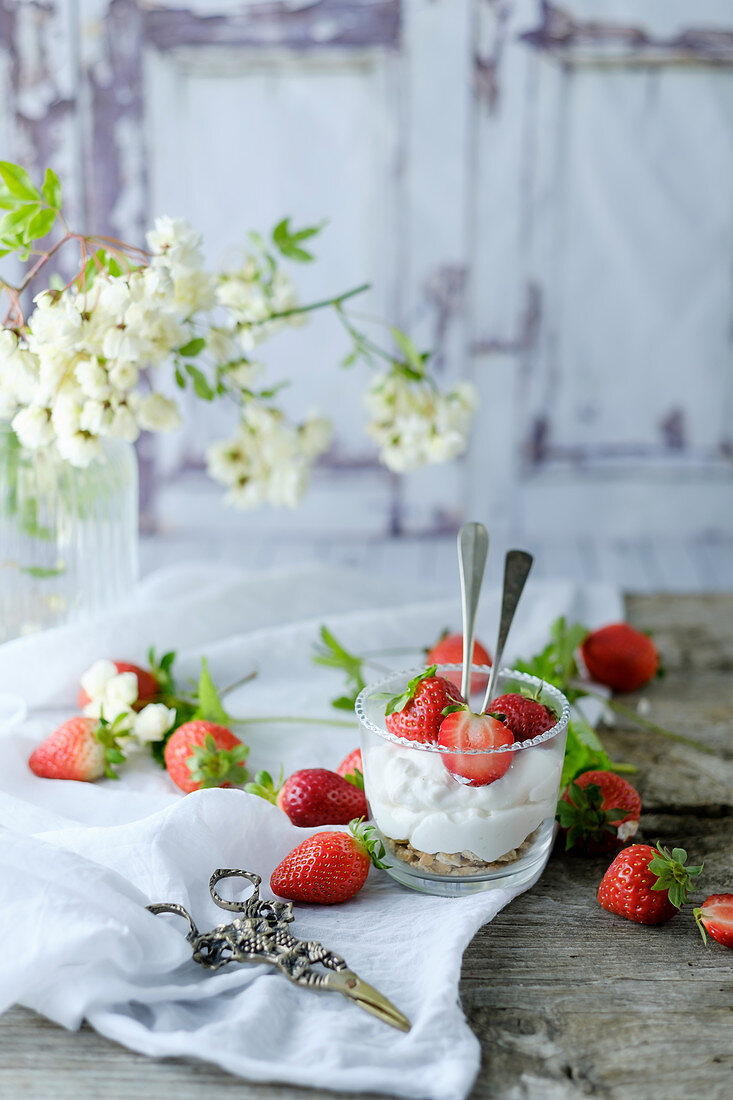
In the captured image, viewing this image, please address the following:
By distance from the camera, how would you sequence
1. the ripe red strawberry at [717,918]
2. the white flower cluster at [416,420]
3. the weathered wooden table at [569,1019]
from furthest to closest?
the white flower cluster at [416,420] → the ripe red strawberry at [717,918] → the weathered wooden table at [569,1019]

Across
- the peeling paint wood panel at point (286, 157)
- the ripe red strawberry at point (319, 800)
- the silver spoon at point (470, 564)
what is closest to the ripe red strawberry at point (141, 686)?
the ripe red strawberry at point (319, 800)

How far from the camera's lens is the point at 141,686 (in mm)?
1044

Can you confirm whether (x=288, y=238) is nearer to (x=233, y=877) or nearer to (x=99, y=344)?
(x=99, y=344)

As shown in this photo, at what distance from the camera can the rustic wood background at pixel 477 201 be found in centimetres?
245

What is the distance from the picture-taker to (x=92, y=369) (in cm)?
90

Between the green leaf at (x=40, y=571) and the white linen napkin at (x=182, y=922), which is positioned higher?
the green leaf at (x=40, y=571)

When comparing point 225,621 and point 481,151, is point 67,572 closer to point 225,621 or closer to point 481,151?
point 225,621

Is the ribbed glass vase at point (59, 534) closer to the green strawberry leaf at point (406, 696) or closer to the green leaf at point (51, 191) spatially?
the green leaf at point (51, 191)

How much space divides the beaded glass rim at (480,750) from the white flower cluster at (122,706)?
21 cm

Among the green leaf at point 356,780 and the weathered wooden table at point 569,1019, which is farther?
the green leaf at point 356,780

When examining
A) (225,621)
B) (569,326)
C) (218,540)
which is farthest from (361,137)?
(225,621)

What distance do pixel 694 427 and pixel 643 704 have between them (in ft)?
5.45

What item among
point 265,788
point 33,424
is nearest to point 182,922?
point 265,788

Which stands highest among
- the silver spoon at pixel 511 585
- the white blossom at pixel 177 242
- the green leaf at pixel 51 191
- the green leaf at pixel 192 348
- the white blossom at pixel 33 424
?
the green leaf at pixel 51 191
